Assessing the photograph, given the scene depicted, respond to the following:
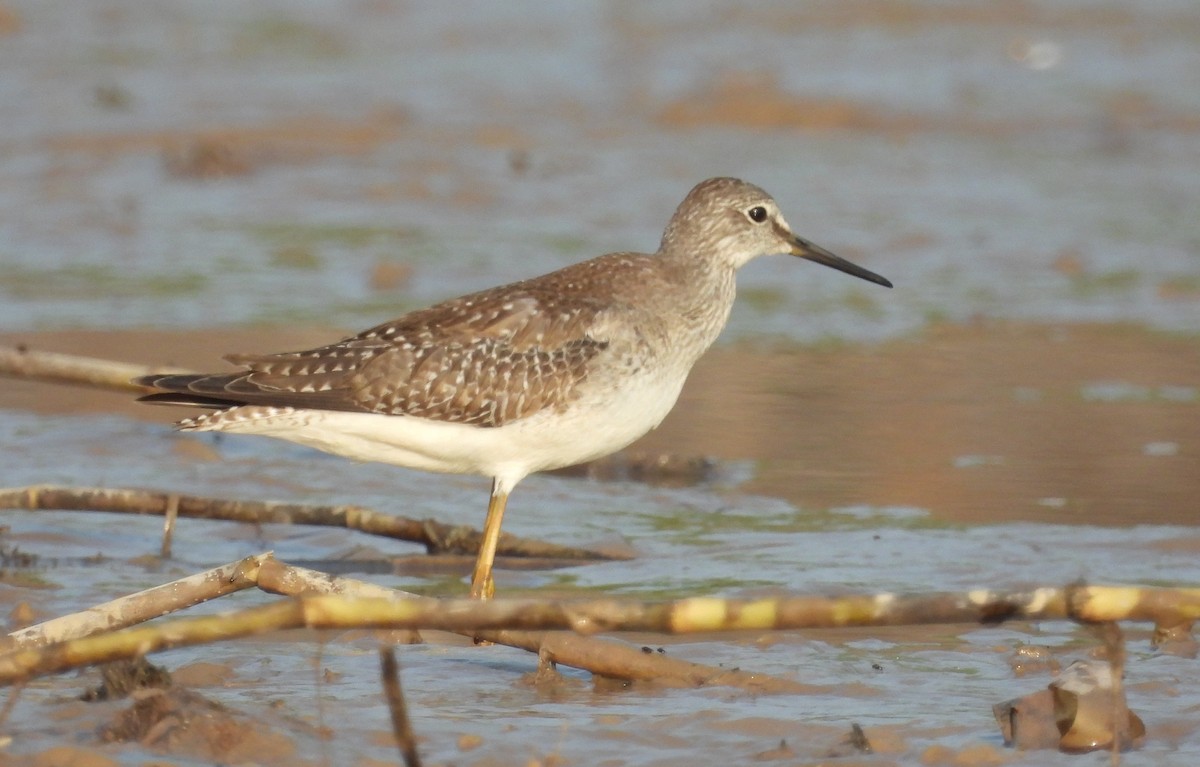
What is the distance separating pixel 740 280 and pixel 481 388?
6070 millimetres

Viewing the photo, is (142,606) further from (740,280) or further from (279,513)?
(740,280)

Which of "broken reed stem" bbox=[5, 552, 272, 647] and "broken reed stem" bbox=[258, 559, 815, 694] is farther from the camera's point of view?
"broken reed stem" bbox=[258, 559, 815, 694]

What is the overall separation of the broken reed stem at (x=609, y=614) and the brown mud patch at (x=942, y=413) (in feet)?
12.8

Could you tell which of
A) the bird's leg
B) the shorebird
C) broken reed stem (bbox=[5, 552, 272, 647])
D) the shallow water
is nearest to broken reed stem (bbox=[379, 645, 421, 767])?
the shallow water

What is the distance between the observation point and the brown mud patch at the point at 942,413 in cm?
898

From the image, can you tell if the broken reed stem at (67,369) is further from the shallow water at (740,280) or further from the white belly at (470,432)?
the white belly at (470,432)

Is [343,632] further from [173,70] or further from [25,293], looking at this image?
[173,70]

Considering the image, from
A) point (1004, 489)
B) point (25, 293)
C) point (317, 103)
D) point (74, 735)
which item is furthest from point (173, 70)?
point (74, 735)

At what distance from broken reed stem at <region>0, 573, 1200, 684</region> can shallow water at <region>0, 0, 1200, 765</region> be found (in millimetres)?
747

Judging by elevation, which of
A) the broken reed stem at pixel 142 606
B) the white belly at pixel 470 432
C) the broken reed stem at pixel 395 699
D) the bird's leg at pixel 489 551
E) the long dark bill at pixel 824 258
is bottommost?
the broken reed stem at pixel 395 699

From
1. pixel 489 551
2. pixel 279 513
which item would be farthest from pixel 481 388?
pixel 279 513

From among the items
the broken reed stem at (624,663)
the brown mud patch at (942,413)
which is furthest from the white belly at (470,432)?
the brown mud patch at (942,413)

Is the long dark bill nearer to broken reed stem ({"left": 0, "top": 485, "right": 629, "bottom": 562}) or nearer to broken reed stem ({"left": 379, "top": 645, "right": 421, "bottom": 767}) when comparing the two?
broken reed stem ({"left": 0, "top": 485, "right": 629, "bottom": 562})

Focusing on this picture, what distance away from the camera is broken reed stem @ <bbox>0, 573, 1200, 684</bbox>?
14.8 ft
